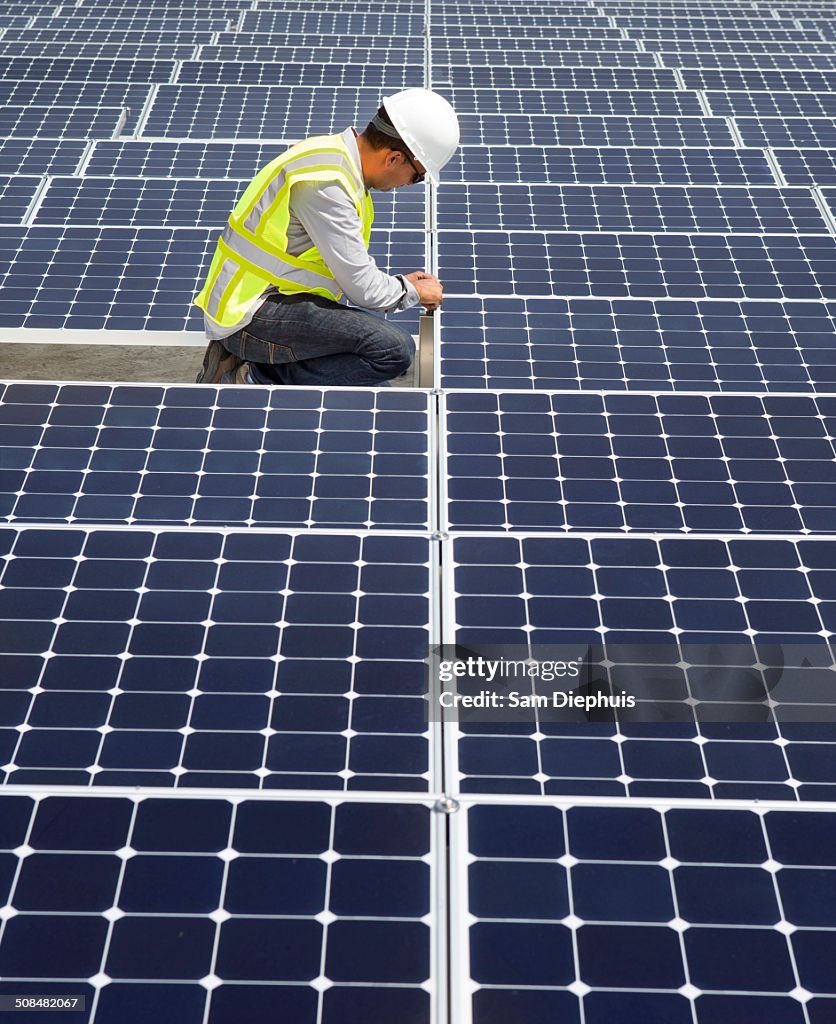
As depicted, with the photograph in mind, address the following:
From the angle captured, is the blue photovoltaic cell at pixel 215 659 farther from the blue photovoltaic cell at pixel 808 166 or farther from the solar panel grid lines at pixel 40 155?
the blue photovoltaic cell at pixel 808 166

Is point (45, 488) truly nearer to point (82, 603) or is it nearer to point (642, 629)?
point (82, 603)

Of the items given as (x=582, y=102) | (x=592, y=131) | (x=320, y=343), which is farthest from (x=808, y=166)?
(x=320, y=343)

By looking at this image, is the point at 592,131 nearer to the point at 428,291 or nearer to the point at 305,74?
the point at 305,74

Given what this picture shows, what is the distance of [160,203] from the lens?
31.5 ft

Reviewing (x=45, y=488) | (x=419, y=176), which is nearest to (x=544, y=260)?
(x=419, y=176)

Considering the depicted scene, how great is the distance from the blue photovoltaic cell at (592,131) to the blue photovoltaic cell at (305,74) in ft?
6.64

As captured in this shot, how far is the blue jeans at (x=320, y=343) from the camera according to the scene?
22.5 ft

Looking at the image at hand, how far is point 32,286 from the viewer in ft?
26.2

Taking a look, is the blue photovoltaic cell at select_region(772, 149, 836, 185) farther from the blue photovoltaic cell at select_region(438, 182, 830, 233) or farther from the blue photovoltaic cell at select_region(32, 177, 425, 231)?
the blue photovoltaic cell at select_region(32, 177, 425, 231)

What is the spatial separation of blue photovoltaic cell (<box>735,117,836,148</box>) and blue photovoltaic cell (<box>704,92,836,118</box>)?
50 centimetres

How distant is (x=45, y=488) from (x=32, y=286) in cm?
376

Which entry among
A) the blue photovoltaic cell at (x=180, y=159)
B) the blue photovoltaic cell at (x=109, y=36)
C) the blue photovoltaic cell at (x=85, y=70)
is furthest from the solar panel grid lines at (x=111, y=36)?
the blue photovoltaic cell at (x=180, y=159)

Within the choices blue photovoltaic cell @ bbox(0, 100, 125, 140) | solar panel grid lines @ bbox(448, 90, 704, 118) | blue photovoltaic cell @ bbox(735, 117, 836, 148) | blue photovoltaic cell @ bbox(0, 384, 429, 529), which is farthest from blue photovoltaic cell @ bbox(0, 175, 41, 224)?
blue photovoltaic cell @ bbox(735, 117, 836, 148)

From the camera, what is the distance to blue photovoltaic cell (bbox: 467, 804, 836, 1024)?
113 inches
